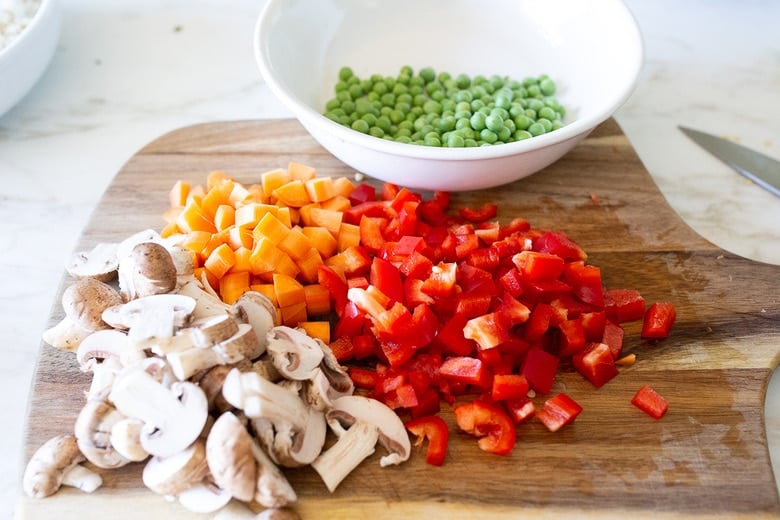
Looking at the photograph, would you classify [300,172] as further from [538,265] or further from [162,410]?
[162,410]

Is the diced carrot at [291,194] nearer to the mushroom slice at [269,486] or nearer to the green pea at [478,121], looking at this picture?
the green pea at [478,121]

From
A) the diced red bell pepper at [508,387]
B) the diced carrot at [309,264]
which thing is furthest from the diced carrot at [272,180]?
the diced red bell pepper at [508,387]

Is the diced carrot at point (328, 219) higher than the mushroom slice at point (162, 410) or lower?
higher

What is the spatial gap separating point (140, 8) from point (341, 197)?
7.18 feet

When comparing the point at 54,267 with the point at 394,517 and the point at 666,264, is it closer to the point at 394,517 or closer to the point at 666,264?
the point at 394,517

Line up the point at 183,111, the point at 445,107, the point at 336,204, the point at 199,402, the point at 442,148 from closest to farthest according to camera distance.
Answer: the point at 199,402, the point at 442,148, the point at 336,204, the point at 445,107, the point at 183,111

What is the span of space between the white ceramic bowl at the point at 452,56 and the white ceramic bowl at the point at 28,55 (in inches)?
42.9

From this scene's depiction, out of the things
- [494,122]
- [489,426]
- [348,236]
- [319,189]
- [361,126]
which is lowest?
[489,426]

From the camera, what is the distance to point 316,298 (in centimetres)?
251

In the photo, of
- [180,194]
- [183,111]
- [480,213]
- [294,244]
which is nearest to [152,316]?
[294,244]

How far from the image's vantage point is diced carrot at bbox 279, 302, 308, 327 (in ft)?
8.13

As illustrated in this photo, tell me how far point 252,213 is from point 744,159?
2255 millimetres

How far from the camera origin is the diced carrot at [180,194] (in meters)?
2.86

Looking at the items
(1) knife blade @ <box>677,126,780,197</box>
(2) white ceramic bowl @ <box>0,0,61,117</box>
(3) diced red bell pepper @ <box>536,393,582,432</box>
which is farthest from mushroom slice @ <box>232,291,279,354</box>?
(1) knife blade @ <box>677,126,780,197</box>
